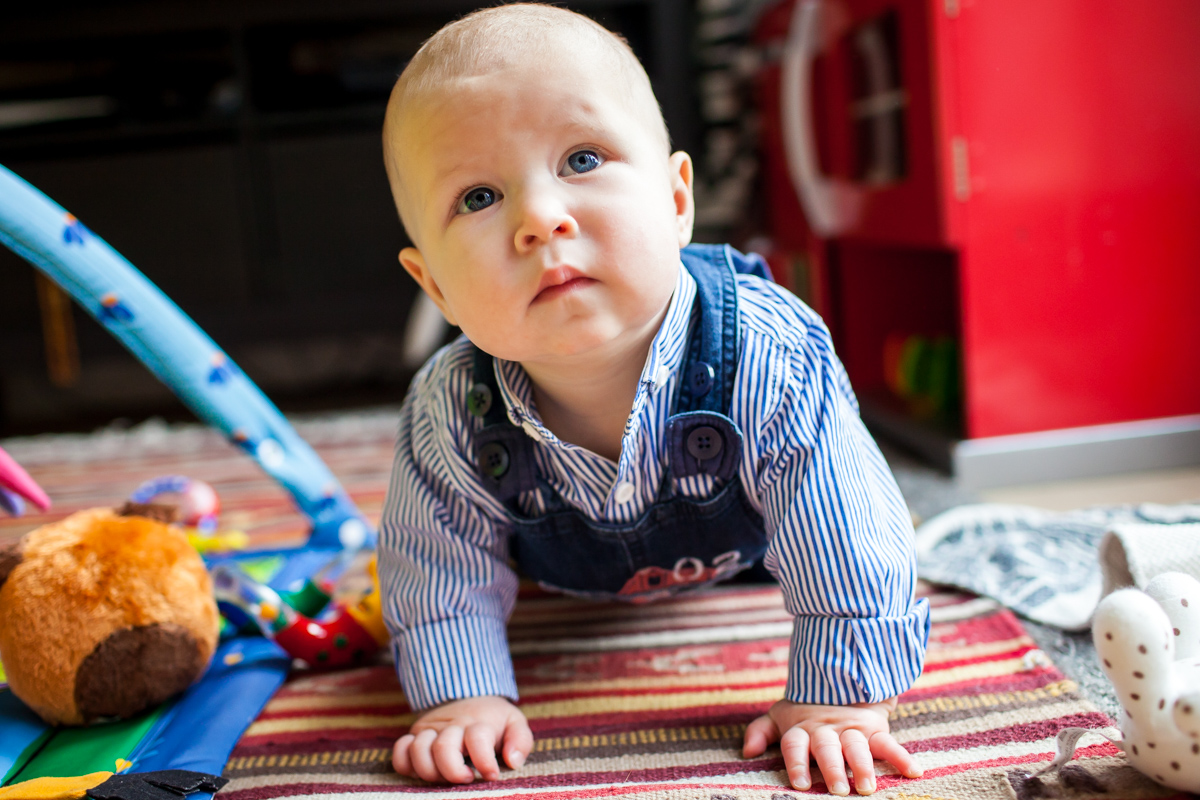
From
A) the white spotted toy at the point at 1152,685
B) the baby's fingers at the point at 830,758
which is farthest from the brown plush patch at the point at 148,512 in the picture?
the white spotted toy at the point at 1152,685

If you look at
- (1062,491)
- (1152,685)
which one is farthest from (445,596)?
(1062,491)

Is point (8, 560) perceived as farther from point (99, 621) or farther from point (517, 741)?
point (517, 741)

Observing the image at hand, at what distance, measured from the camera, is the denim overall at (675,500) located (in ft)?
1.99

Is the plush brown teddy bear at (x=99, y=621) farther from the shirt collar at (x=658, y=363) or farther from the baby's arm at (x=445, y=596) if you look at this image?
the shirt collar at (x=658, y=363)

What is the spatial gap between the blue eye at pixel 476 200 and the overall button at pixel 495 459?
0.16 meters

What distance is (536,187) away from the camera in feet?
1.73

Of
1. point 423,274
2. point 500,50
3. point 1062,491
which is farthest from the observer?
point 1062,491

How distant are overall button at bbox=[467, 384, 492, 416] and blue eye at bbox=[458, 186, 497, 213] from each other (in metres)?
0.14

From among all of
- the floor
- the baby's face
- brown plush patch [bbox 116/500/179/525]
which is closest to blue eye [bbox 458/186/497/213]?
the baby's face

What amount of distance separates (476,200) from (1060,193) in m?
0.79

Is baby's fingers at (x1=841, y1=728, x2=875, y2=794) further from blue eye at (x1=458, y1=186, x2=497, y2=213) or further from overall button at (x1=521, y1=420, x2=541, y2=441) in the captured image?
blue eye at (x1=458, y1=186, x2=497, y2=213)

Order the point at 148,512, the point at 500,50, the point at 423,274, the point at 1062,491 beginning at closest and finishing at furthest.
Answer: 1. the point at 500,50
2. the point at 423,274
3. the point at 148,512
4. the point at 1062,491

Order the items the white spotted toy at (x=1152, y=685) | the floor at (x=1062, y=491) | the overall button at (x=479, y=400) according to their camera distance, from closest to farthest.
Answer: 1. the white spotted toy at (x=1152, y=685)
2. the overall button at (x=479, y=400)
3. the floor at (x=1062, y=491)

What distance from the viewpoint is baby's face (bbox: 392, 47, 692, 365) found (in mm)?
526
